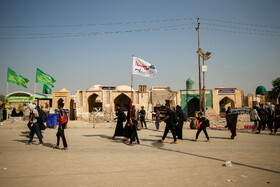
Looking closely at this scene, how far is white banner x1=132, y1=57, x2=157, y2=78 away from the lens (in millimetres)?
9391

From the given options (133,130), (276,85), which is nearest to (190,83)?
(276,85)

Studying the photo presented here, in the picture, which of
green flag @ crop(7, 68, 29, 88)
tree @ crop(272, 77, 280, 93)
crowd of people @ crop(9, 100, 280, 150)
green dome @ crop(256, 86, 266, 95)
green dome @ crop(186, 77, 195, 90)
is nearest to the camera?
crowd of people @ crop(9, 100, 280, 150)

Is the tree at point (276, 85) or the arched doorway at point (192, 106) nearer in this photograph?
the arched doorway at point (192, 106)

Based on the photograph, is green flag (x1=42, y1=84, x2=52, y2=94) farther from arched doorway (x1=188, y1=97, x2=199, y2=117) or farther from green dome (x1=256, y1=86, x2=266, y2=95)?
green dome (x1=256, y1=86, x2=266, y2=95)

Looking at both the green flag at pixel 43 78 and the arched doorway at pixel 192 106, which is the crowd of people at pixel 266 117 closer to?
the green flag at pixel 43 78

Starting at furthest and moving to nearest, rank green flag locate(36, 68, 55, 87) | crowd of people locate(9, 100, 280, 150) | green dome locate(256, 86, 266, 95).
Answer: green dome locate(256, 86, 266, 95) → green flag locate(36, 68, 55, 87) → crowd of people locate(9, 100, 280, 150)

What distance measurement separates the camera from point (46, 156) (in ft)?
17.4

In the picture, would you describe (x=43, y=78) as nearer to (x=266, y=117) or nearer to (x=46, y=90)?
(x=46, y=90)

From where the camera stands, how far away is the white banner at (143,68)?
939 centimetres

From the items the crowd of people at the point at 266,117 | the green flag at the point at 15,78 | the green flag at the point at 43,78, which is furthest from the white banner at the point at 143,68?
the green flag at the point at 15,78

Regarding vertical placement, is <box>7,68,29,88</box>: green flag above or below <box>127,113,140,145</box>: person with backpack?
above

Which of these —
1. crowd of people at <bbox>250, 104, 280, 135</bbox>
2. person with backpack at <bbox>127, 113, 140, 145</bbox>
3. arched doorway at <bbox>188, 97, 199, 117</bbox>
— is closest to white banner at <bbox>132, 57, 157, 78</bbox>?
person with backpack at <bbox>127, 113, 140, 145</bbox>

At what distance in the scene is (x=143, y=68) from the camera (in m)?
9.67

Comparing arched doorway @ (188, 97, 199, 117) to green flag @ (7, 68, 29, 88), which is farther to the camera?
arched doorway @ (188, 97, 199, 117)
